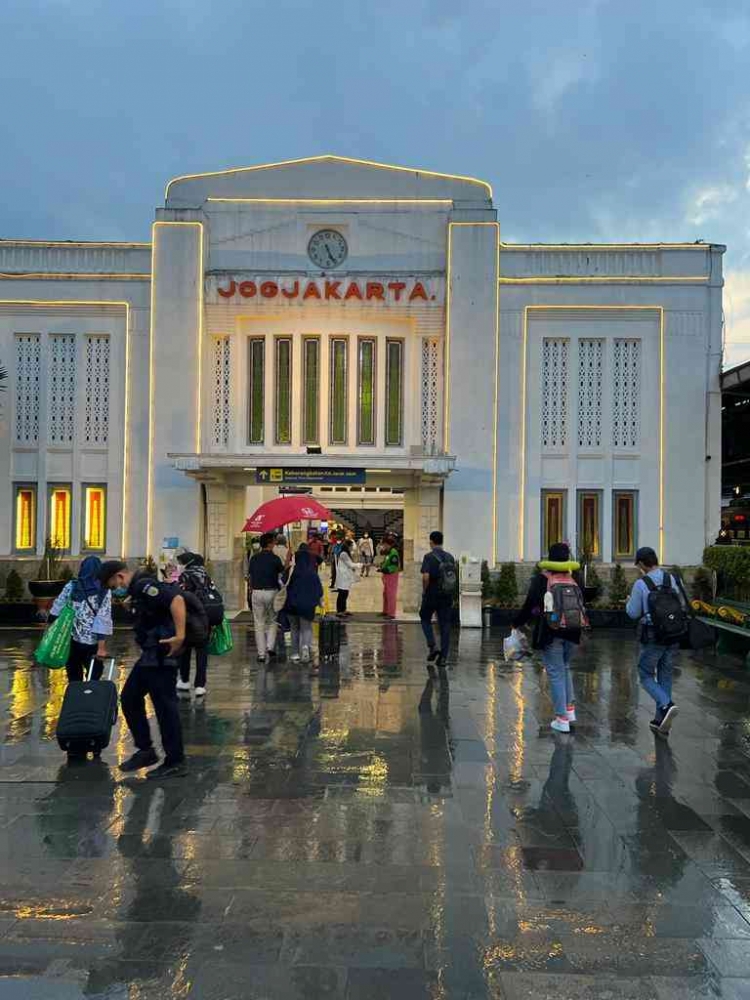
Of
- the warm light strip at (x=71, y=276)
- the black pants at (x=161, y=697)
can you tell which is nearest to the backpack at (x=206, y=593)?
the black pants at (x=161, y=697)

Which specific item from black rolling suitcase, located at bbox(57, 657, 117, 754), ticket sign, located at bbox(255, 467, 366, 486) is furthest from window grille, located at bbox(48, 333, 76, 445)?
black rolling suitcase, located at bbox(57, 657, 117, 754)

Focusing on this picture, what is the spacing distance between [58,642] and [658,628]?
5.39m

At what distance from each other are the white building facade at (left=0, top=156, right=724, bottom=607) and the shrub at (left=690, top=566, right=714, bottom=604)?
0.65 meters

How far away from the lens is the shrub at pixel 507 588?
56.2 ft

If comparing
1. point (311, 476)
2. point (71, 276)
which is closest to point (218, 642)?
point (311, 476)

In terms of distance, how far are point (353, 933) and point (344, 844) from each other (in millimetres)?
1125

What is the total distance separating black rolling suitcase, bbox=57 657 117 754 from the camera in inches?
267

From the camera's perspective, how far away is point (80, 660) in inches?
301

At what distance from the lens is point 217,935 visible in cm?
398

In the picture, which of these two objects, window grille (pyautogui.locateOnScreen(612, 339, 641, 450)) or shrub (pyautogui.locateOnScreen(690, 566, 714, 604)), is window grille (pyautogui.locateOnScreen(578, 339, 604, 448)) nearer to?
window grille (pyautogui.locateOnScreen(612, 339, 641, 450))

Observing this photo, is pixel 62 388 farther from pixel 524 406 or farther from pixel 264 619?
pixel 524 406

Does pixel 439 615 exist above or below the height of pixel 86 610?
below

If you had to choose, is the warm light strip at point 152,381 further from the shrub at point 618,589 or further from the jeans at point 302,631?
the shrub at point 618,589

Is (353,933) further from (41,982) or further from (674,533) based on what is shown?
(674,533)
